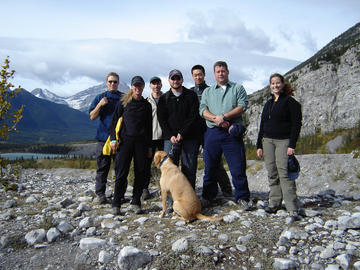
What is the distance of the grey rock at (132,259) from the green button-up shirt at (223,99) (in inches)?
145

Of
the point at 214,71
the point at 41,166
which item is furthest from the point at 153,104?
the point at 41,166

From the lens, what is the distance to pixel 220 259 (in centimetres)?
470

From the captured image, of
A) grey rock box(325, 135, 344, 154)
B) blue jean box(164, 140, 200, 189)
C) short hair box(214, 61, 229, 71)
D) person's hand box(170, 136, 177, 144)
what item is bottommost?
grey rock box(325, 135, 344, 154)

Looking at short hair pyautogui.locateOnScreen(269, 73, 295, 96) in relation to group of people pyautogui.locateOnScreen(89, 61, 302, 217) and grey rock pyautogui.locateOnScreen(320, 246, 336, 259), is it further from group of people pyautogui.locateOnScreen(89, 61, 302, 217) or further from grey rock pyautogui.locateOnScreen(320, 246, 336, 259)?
grey rock pyautogui.locateOnScreen(320, 246, 336, 259)

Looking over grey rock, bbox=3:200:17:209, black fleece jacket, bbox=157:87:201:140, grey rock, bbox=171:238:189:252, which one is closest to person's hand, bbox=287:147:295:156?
black fleece jacket, bbox=157:87:201:140

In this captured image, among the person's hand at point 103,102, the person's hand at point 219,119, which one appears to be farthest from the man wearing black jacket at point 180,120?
the person's hand at point 103,102

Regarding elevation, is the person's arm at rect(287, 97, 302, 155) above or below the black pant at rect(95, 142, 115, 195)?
above

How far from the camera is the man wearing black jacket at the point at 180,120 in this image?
282 inches

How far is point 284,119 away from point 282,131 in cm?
28

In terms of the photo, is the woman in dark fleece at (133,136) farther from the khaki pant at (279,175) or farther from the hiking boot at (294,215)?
the hiking boot at (294,215)

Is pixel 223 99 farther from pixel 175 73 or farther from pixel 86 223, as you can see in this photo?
pixel 86 223

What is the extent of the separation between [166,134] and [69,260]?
362cm

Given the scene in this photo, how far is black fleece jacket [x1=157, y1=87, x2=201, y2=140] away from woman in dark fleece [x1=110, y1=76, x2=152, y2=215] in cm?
40

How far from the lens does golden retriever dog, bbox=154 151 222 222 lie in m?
6.39
